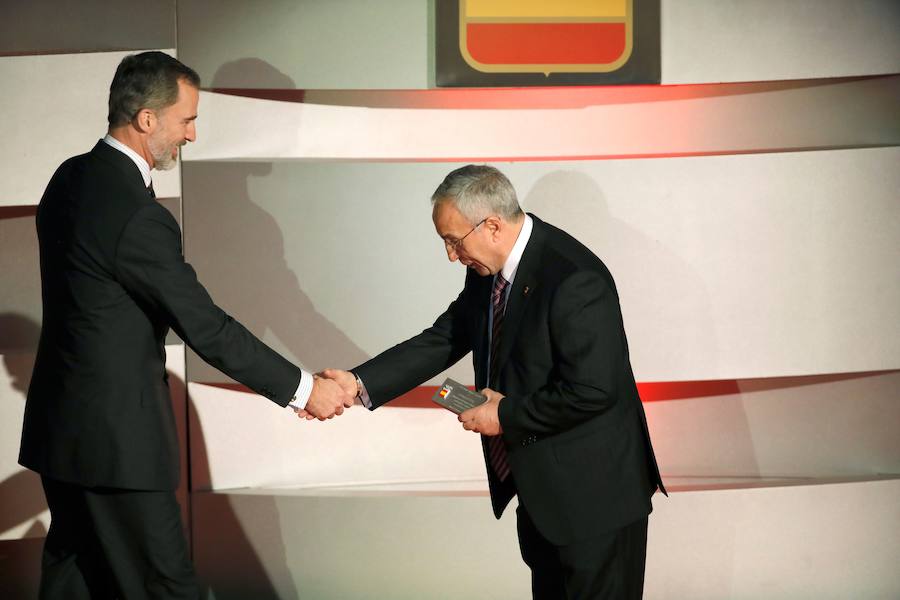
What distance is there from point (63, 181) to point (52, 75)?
105 centimetres

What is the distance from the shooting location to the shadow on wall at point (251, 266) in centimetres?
317

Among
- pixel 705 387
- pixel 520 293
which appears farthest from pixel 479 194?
pixel 705 387

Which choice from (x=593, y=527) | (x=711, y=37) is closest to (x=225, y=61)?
(x=711, y=37)

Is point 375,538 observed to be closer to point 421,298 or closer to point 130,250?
point 421,298

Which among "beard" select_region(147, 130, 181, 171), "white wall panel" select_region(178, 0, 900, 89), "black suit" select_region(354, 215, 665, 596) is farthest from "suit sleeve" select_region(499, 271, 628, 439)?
"white wall panel" select_region(178, 0, 900, 89)

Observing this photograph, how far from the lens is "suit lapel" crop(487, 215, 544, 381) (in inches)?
86.4

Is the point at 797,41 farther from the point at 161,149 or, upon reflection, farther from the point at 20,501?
the point at 20,501

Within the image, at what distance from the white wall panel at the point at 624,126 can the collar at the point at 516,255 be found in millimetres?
1025

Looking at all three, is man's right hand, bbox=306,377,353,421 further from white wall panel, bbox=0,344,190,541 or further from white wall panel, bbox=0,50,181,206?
white wall panel, bbox=0,50,181,206

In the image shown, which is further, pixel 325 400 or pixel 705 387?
pixel 705 387

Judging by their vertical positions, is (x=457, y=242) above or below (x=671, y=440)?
above

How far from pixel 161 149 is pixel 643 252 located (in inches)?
63.9

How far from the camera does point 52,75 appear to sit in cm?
315

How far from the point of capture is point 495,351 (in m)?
2.27
